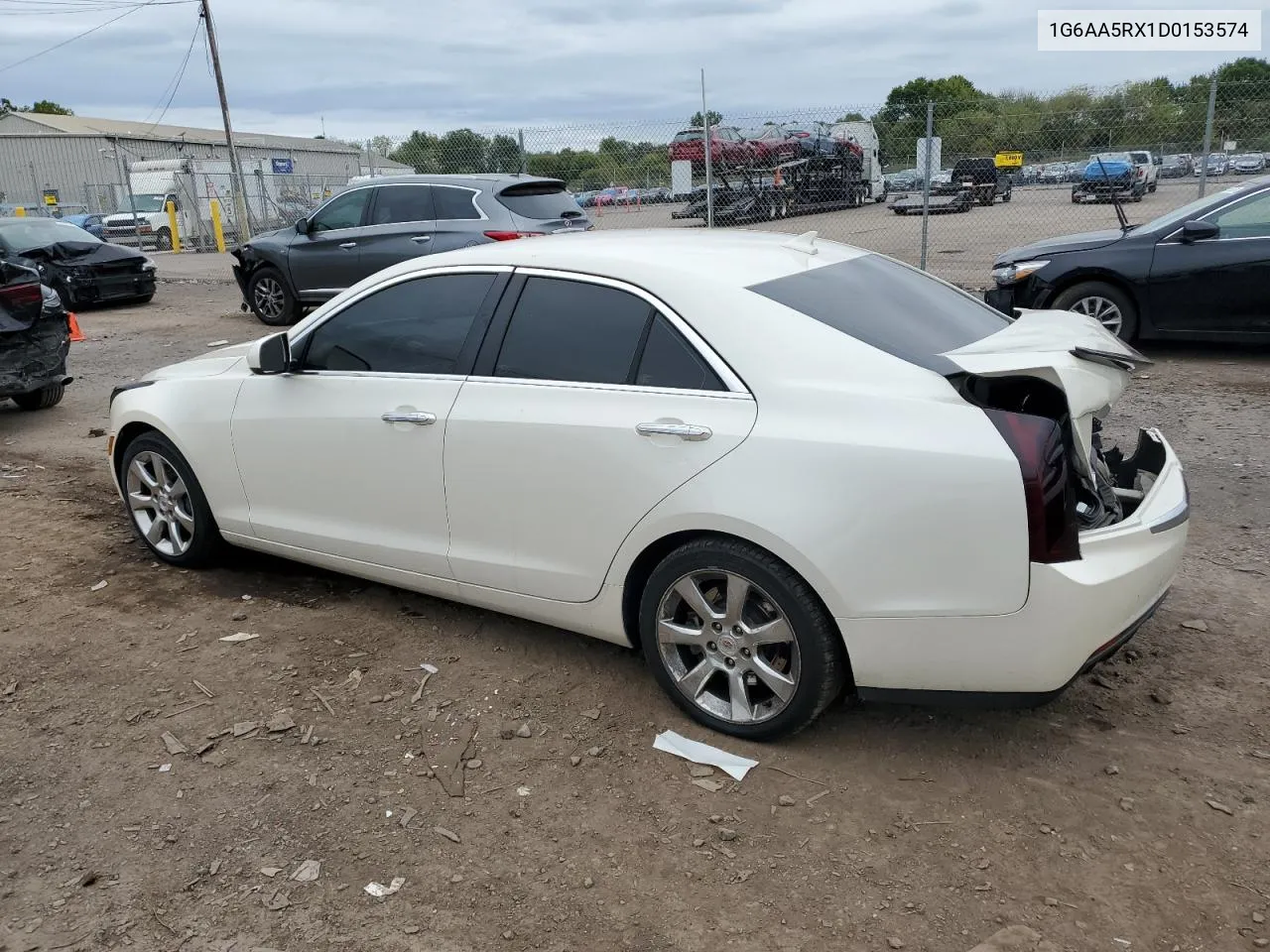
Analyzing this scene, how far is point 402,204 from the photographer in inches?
468

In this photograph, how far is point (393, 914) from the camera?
8.71ft

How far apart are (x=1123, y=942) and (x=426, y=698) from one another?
91.8 inches

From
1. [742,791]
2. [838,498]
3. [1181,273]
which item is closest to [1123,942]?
[742,791]

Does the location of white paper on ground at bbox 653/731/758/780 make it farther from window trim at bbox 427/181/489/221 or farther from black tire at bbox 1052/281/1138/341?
window trim at bbox 427/181/489/221

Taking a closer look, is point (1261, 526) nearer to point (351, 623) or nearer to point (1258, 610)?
point (1258, 610)

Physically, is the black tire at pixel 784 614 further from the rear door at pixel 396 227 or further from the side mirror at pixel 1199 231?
the rear door at pixel 396 227

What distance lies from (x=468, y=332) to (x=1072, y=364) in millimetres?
2096

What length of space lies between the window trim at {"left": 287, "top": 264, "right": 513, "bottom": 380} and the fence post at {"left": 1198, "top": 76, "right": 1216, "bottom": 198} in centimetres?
1137

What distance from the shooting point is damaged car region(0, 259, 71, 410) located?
809 cm

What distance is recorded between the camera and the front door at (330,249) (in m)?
12.2

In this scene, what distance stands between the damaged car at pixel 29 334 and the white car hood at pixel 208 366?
3974 mm

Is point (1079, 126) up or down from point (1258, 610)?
up

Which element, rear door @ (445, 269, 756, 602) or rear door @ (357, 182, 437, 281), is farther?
rear door @ (357, 182, 437, 281)

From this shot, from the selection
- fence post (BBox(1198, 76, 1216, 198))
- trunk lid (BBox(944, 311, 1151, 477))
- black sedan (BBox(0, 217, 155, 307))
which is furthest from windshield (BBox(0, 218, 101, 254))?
fence post (BBox(1198, 76, 1216, 198))
